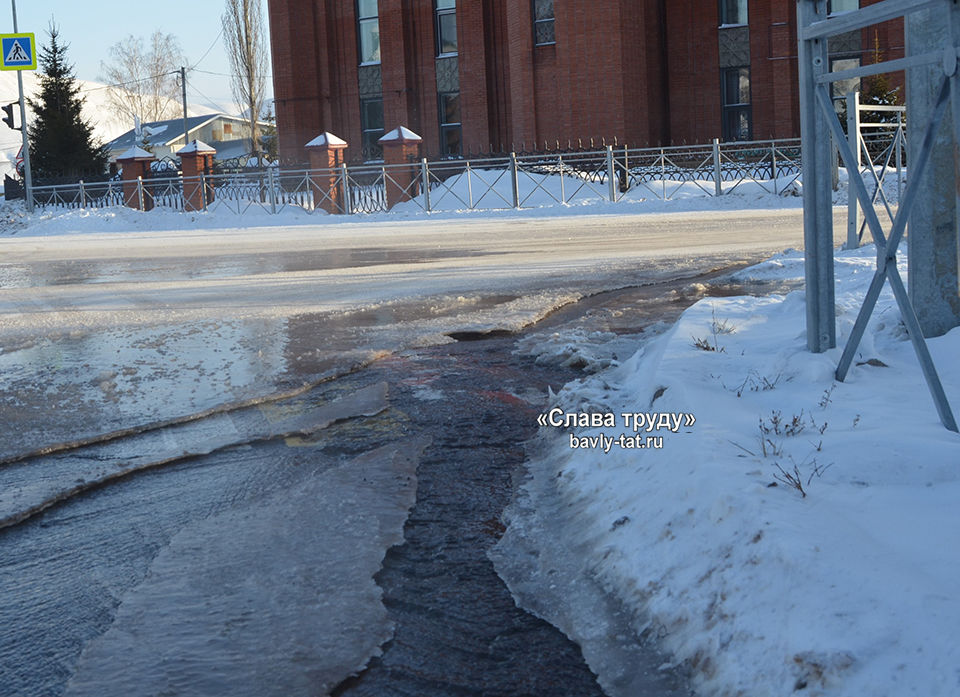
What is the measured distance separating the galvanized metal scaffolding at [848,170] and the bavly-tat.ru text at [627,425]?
0.81m

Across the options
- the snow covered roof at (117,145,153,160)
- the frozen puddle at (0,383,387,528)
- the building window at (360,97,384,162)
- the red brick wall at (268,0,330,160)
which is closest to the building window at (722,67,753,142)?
the building window at (360,97,384,162)

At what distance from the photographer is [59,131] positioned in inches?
1703

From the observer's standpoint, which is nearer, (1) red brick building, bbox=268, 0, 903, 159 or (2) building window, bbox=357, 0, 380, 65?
(1) red brick building, bbox=268, 0, 903, 159

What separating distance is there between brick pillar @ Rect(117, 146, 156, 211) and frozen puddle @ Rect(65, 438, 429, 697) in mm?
30055

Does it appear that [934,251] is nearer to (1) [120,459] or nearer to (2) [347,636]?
(2) [347,636]

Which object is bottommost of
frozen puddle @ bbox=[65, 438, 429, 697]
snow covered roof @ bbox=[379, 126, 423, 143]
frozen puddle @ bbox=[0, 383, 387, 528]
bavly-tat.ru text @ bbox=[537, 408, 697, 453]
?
frozen puddle @ bbox=[65, 438, 429, 697]

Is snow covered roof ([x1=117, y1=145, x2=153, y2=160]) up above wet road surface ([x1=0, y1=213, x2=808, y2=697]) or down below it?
above

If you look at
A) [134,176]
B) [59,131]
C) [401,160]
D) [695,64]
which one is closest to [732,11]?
[695,64]

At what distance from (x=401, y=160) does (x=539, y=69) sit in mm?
5238

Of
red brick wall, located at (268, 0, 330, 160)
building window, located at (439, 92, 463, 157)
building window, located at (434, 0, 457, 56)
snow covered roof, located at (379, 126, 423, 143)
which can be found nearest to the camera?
snow covered roof, located at (379, 126, 423, 143)

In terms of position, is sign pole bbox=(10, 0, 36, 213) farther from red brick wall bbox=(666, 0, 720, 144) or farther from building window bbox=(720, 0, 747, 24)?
building window bbox=(720, 0, 747, 24)

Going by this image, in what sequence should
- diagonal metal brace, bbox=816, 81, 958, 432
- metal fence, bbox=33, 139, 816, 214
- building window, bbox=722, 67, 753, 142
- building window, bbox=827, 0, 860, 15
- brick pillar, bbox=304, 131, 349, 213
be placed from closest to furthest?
diagonal metal brace, bbox=816, 81, 958, 432
metal fence, bbox=33, 139, 816, 214
brick pillar, bbox=304, 131, 349, 213
building window, bbox=827, 0, 860, 15
building window, bbox=722, 67, 753, 142

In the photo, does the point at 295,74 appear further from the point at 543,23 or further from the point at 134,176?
the point at 543,23

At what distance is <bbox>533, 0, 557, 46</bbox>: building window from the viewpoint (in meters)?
30.4
